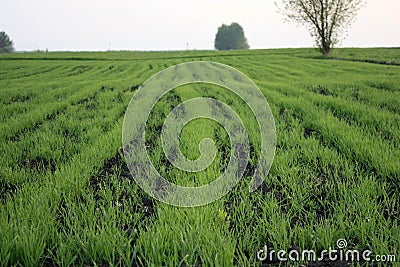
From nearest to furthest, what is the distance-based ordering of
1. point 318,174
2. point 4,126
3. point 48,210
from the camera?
1. point 48,210
2. point 318,174
3. point 4,126

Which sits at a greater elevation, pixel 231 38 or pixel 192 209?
pixel 231 38

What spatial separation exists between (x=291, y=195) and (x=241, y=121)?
8.55 ft

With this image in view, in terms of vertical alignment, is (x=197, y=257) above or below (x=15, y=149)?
below

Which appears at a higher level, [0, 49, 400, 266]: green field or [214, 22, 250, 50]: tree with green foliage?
[214, 22, 250, 50]: tree with green foliage

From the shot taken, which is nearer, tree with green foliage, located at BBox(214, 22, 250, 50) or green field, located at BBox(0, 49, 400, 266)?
green field, located at BBox(0, 49, 400, 266)

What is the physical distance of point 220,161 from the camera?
3277mm

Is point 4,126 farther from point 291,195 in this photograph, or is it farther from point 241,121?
point 291,195

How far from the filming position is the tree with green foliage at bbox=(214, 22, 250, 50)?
10500 centimetres

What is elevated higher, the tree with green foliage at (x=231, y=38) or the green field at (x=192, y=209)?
the tree with green foliage at (x=231, y=38)

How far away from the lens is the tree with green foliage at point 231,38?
10500 centimetres

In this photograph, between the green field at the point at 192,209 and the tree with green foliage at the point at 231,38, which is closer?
the green field at the point at 192,209

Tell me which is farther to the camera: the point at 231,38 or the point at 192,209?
the point at 231,38

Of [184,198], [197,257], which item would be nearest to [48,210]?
[184,198]

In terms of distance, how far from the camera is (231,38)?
107 m
